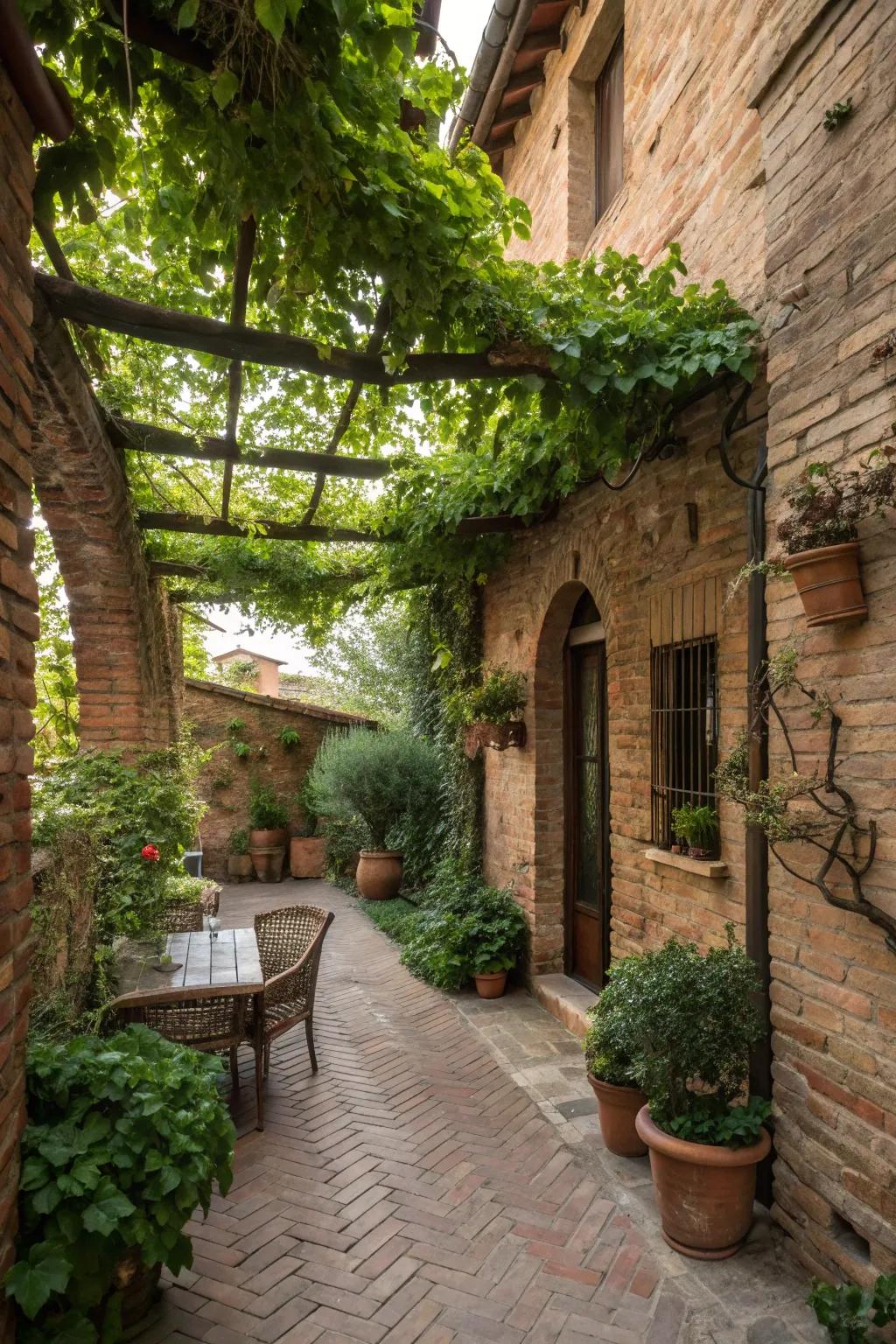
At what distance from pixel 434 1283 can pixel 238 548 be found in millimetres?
5599

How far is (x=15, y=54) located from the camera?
6.02 feet

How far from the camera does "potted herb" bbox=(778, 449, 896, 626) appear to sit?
2.38 metres

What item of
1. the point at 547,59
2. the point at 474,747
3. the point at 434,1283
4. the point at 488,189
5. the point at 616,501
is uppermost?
the point at 547,59

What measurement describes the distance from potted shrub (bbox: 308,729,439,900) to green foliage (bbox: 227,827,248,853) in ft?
8.45

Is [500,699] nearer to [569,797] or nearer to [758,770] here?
[569,797]

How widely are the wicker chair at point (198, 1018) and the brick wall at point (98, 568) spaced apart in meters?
2.47

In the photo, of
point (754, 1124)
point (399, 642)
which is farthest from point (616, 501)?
point (399, 642)

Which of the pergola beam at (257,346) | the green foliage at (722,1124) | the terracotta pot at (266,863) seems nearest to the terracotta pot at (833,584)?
the pergola beam at (257,346)

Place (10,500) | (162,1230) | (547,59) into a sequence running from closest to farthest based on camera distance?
(10,500), (162,1230), (547,59)

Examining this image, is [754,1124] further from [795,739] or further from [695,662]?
[695,662]

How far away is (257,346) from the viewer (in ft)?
10.4

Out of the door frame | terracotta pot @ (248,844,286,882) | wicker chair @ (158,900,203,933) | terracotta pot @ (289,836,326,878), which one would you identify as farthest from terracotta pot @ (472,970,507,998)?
terracotta pot @ (248,844,286,882)

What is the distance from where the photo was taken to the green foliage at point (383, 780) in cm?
915

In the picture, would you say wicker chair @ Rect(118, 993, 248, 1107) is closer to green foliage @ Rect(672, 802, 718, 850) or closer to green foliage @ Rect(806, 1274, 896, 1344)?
green foliage @ Rect(672, 802, 718, 850)
